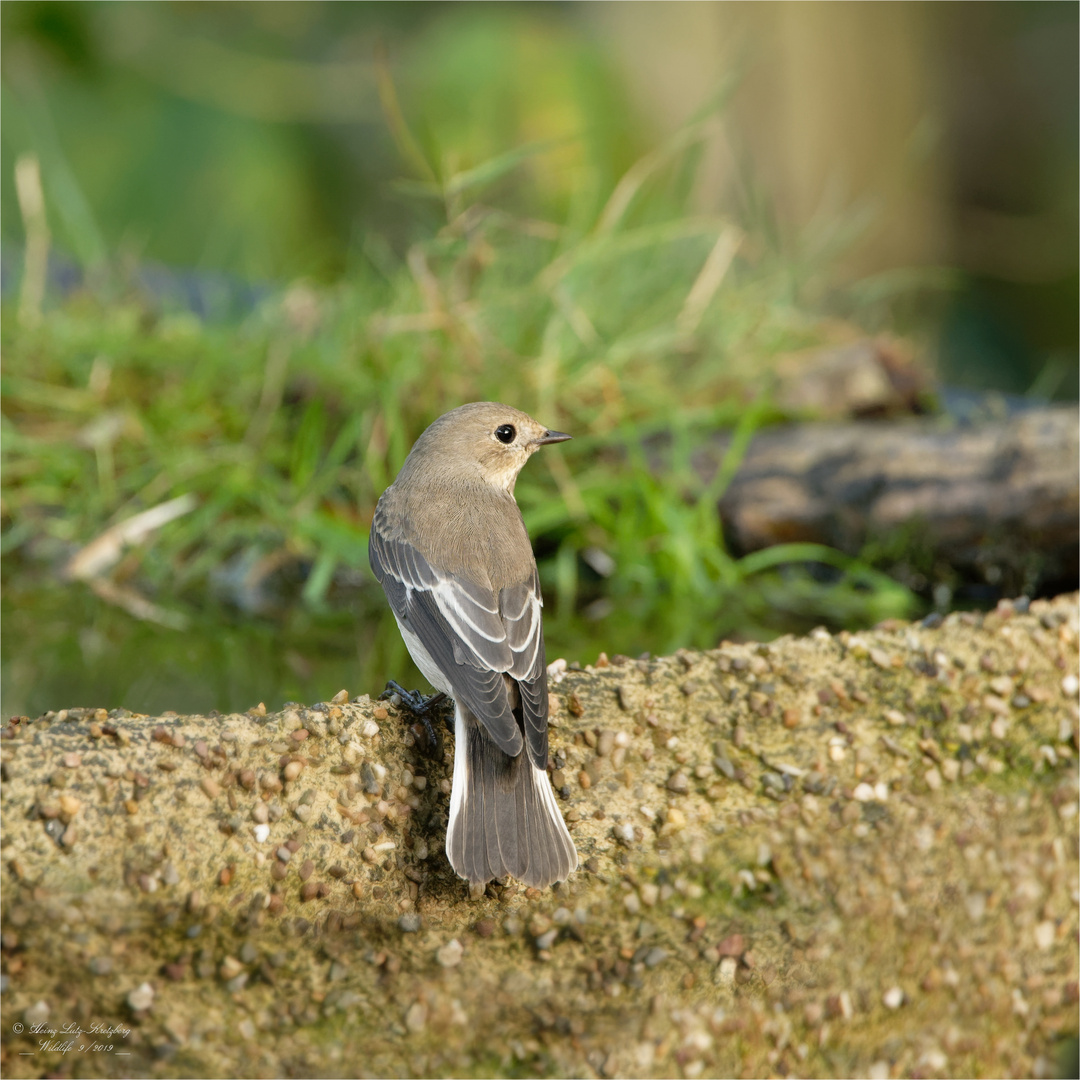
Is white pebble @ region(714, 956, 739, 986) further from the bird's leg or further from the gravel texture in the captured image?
the bird's leg

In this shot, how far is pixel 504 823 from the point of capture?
63.9 inches

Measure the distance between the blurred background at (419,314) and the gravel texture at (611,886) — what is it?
2.16ft

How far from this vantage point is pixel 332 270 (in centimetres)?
696

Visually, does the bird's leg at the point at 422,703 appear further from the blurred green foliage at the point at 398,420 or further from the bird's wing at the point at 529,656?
the blurred green foliage at the point at 398,420

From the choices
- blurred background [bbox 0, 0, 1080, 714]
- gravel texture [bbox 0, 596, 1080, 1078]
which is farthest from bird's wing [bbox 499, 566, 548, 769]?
blurred background [bbox 0, 0, 1080, 714]

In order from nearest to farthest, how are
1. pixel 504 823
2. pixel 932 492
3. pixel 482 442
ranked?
pixel 504 823 → pixel 482 442 → pixel 932 492

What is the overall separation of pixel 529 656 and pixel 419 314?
257cm

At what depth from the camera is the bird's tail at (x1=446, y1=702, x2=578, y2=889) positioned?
5.27 feet

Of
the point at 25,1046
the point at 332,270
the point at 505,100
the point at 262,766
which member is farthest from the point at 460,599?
the point at 505,100

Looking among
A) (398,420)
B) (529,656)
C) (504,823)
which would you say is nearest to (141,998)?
(504,823)

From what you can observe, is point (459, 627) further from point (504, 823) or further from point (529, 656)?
point (504, 823)

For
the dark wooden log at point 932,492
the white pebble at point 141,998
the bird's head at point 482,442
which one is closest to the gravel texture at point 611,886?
the white pebble at point 141,998

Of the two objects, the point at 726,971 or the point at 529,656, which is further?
the point at 529,656

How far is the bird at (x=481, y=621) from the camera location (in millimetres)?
1654
